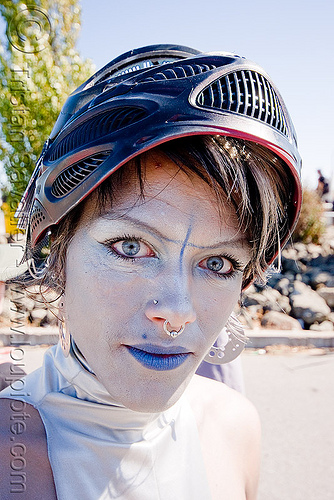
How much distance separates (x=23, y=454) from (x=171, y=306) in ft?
1.98

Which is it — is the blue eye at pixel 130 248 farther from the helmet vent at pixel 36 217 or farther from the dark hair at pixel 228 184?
the helmet vent at pixel 36 217

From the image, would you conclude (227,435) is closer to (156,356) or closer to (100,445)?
(100,445)

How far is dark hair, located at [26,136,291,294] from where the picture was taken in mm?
1044

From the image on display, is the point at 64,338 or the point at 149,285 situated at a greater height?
the point at 149,285

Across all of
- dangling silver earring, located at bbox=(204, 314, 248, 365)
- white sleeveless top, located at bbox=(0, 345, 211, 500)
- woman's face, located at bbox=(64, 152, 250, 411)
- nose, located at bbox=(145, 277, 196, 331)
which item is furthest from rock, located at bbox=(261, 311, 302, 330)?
nose, located at bbox=(145, 277, 196, 331)

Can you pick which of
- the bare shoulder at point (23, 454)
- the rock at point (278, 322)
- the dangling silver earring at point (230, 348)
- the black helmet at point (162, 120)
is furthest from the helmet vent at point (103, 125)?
the rock at point (278, 322)

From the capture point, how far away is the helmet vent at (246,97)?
3.40 ft

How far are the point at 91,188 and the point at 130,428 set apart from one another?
2.35ft

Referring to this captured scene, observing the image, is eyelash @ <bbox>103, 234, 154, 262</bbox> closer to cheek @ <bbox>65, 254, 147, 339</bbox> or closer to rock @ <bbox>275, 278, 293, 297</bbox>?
cheek @ <bbox>65, 254, 147, 339</bbox>

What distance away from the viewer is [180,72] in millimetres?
1073

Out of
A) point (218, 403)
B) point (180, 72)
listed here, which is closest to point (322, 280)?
point (218, 403)

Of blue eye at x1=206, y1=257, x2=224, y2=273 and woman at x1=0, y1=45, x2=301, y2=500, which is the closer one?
woman at x1=0, y1=45, x2=301, y2=500

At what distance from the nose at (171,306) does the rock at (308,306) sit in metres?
7.11

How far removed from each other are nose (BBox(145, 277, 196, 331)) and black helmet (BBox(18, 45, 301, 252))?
308 millimetres
